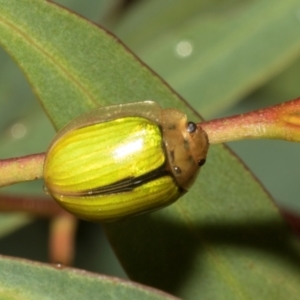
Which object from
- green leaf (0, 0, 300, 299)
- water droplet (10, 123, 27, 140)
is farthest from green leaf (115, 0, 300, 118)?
green leaf (0, 0, 300, 299)

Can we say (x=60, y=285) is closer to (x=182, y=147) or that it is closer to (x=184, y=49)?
(x=182, y=147)

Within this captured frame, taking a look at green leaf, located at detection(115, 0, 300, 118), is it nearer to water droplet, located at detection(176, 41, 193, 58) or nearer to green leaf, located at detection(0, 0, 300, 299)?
water droplet, located at detection(176, 41, 193, 58)

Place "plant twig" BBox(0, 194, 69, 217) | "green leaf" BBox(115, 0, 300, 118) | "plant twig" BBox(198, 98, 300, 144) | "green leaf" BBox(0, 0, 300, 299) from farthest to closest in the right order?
"green leaf" BBox(115, 0, 300, 118)
"plant twig" BBox(0, 194, 69, 217)
"green leaf" BBox(0, 0, 300, 299)
"plant twig" BBox(198, 98, 300, 144)

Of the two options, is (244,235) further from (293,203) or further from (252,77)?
(293,203)

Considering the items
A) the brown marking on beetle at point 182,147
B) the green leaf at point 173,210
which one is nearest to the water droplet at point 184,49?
the green leaf at point 173,210

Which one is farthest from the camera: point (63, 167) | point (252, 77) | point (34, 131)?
point (34, 131)

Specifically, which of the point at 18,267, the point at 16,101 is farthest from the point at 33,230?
the point at 18,267

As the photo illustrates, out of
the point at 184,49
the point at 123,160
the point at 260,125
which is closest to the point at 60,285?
the point at 123,160
